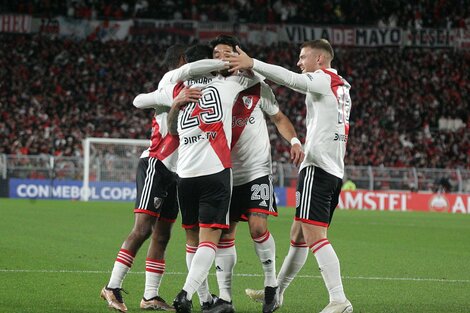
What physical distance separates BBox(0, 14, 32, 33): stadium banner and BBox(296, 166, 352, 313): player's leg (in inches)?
1384

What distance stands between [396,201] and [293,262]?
2517cm

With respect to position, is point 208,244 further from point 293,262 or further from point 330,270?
point 293,262

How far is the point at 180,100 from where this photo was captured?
24.5ft

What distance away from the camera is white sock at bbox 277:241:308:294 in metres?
8.34

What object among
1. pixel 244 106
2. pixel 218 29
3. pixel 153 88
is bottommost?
pixel 244 106

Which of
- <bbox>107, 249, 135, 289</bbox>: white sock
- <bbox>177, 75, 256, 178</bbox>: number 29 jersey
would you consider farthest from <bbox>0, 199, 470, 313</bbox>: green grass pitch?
<bbox>177, 75, 256, 178</bbox>: number 29 jersey

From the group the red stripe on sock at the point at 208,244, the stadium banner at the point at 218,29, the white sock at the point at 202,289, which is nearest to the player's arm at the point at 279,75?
the red stripe on sock at the point at 208,244

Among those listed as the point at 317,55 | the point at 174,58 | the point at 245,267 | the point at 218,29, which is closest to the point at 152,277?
the point at 174,58

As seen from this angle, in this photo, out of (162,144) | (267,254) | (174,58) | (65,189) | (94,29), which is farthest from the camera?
(94,29)

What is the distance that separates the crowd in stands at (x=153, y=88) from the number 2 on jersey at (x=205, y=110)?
26603mm

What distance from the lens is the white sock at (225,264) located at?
790cm

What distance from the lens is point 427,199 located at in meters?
Result: 32.8

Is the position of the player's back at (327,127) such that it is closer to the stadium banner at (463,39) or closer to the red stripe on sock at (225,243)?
the red stripe on sock at (225,243)

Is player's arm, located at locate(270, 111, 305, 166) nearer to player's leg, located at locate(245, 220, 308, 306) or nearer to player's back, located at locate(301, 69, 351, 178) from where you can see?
player's back, located at locate(301, 69, 351, 178)
